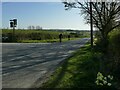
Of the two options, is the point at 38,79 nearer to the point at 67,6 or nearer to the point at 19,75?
the point at 19,75

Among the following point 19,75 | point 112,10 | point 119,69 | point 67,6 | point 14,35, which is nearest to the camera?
point 119,69

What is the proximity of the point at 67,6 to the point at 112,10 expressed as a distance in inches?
247

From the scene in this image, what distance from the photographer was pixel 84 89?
855cm

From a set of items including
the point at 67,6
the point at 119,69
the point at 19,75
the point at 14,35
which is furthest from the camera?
the point at 14,35

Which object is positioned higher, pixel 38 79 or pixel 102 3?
pixel 102 3

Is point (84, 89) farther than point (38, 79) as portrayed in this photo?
No

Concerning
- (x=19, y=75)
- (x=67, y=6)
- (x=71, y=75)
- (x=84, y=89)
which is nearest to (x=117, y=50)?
(x=71, y=75)

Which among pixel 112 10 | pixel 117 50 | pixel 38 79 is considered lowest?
pixel 38 79

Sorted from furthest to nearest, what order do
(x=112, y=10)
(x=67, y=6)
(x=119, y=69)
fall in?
1. (x=67, y=6)
2. (x=112, y=10)
3. (x=119, y=69)

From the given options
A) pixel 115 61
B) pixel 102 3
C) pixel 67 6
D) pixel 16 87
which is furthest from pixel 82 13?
pixel 16 87

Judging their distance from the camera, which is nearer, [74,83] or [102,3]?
[74,83]

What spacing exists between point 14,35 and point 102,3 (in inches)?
1287

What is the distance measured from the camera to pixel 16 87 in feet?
30.0

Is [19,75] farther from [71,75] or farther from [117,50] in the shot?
[117,50]
